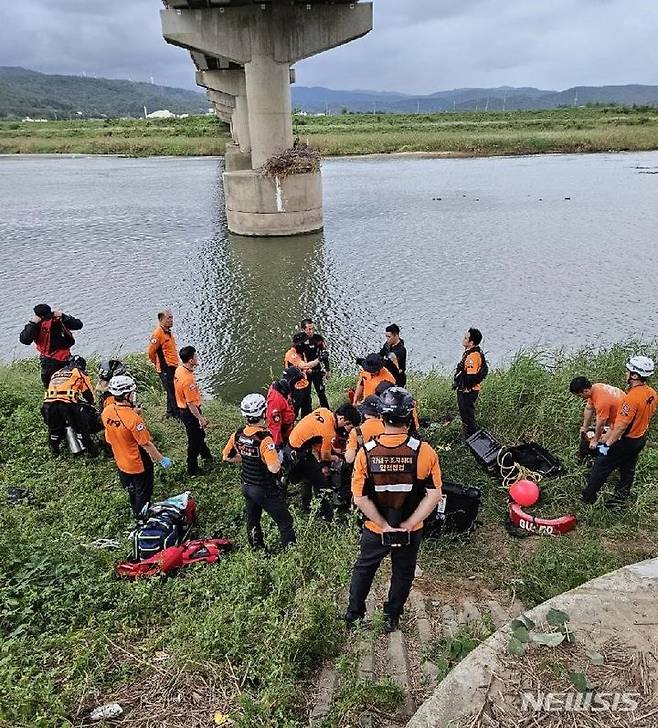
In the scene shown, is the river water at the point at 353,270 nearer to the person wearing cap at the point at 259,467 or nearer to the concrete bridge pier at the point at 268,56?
the concrete bridge pier at the point at 268,56

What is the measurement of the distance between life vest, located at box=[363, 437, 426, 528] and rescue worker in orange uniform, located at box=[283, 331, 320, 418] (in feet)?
14.5

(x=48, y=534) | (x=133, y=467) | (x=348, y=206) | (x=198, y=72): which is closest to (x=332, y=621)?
(x=133, y=467)

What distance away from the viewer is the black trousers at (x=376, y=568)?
442cm

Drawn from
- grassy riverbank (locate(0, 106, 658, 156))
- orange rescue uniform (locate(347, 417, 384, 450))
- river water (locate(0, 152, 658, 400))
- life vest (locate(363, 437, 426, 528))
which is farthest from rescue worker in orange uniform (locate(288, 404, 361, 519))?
grassy riverbank (locate(0, 106, 658, 156))

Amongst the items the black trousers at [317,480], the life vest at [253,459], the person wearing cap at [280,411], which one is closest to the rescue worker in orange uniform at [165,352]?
the person wearing cap at [280,411]

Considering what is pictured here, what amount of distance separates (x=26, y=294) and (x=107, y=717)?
46.1 feet

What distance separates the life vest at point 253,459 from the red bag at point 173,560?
0.77 meters

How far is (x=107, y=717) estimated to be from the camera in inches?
148

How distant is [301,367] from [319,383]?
0.93 m

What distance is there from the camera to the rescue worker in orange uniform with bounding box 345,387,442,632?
162 inches

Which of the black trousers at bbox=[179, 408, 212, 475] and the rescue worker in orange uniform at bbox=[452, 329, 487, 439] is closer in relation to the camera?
the black trousers at bbox=[179, 408, 212, 475]

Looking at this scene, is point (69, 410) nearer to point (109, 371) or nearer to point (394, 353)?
point (109, 371)

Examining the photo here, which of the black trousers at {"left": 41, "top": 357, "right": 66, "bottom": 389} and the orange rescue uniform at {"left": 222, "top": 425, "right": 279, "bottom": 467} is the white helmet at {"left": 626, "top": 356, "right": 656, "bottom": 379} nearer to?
the orange rescue uniform at {"left": 222, "top": 425, "right": 279, "bottom": 467}

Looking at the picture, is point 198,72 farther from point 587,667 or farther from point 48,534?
point 587,667
